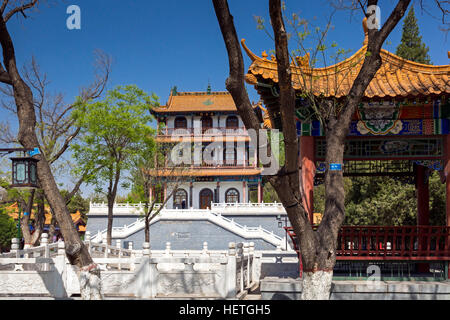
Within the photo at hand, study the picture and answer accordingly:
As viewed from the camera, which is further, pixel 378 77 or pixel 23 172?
pixel 378 77

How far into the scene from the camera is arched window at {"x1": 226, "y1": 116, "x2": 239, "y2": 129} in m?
38.8

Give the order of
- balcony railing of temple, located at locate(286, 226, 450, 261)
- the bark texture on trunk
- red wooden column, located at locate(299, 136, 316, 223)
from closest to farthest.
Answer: the bark texture on trunk → balcony railing of temple, located at locate(286, 226, 450, 261) → red wooden column, located at locate(299, 136, 316, 223)

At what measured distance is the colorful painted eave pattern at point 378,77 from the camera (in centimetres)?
858

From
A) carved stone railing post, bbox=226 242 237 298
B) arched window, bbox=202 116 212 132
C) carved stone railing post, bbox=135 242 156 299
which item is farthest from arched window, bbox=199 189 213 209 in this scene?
carved stone railing post, bbox=226 242 237 298

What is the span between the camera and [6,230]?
32.1 metres

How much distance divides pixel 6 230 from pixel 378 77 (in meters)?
28.9

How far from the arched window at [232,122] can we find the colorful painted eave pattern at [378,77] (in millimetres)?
29196

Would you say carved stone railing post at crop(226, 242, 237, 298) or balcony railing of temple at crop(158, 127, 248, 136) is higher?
balcony railing of temple at crop(158, 127, 248, 136)

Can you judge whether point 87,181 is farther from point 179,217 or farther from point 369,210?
point 369,210

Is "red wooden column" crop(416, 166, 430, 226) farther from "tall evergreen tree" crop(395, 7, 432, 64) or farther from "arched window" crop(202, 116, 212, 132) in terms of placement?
"arched window" crop(202, 116, 212, 132)

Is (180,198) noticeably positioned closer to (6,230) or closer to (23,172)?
(6,230)

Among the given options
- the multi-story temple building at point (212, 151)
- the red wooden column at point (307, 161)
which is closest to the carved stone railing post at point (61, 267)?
the red wooden column at point (307, 161)

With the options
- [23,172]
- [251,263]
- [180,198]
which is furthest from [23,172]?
[180,198]

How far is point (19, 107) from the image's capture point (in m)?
6.78
